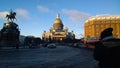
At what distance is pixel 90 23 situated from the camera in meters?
161

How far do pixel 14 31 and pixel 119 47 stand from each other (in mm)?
79696

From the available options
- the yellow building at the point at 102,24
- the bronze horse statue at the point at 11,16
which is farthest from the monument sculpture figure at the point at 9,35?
the yellow building at the point at 102,24

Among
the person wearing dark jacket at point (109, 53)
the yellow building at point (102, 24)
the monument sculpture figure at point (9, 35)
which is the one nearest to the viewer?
the person wearing dark jacket at point (109, 53)

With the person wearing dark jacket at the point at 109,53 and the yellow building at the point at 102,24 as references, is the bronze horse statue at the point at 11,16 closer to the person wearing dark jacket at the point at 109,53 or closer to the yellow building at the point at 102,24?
the yellow building at the point at 102,24

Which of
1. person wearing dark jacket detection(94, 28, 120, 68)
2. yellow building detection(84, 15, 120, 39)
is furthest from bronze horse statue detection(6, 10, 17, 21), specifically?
person wearing dark jacket detection(94, 28, 120, 68)

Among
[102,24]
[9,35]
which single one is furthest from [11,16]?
[102,24]

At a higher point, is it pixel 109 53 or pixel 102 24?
pixel 102 24

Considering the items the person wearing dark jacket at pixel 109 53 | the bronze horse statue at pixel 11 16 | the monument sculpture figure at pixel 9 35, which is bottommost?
the person wearing dark jacket at pixel 109 53

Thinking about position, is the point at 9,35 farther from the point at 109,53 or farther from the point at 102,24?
the point at 102,24

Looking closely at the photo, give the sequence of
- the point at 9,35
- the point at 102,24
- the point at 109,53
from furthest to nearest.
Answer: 1. the point at 102,24
2. the point at 9,35
3. the point at 109,53

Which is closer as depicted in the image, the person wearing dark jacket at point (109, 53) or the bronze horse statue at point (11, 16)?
the person wearing dark jacket at point (109, 53)

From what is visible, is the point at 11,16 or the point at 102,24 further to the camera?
the point at 102,24

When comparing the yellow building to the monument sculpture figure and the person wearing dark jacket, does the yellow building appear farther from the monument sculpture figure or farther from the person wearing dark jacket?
the person wearing dark jacket

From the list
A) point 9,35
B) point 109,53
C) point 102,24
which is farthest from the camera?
point 102,24
